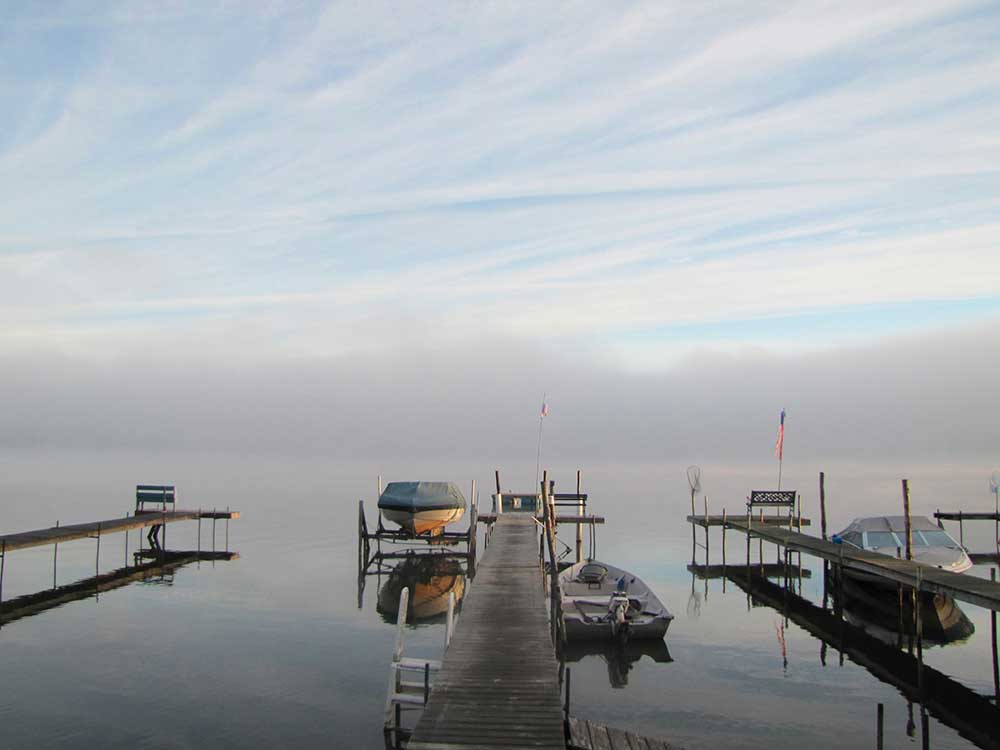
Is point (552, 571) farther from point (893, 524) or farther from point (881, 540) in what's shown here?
point (893, 524)

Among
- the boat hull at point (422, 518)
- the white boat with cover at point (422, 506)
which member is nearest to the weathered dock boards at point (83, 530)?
the white boat with cover at point (422, 506)

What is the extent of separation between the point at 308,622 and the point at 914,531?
21.9 metres

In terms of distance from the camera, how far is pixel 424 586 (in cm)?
3778

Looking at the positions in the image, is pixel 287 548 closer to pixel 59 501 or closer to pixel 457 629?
pixel 457 629

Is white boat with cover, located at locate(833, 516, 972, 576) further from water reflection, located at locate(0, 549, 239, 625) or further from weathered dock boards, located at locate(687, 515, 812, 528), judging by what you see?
water reflection, located at locate(0, 549, 239, 625)

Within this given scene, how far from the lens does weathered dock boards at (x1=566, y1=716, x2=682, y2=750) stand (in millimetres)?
13070

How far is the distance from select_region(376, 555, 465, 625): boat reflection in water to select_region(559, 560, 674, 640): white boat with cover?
4162 millimetres

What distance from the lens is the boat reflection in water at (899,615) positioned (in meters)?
27.3

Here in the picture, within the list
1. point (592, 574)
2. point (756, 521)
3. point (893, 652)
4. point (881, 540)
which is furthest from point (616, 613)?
point (756, 521)

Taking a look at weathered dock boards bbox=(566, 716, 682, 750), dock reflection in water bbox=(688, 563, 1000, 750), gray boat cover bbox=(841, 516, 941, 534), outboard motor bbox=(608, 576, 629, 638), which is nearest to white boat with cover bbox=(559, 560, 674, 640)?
outboard motor bbox=(608, 576, 629, 638)

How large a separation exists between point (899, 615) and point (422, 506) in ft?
72.9

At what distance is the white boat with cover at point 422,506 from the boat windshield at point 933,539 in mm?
21057

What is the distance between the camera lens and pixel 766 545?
186 feet

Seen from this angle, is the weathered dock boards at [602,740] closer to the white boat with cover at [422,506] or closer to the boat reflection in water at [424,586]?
the boat reflection in water at [424,586]
